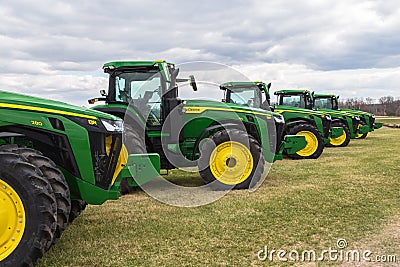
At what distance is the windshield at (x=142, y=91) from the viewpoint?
8.70 meters

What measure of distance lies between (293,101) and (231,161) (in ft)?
30.0

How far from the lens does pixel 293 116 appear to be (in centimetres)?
1508

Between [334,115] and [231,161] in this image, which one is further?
[334,115]

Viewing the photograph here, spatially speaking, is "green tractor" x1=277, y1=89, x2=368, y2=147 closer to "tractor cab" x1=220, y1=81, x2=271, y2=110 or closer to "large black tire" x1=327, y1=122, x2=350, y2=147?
"large black tire" x1=327, y1=122, x2=350, y2=147

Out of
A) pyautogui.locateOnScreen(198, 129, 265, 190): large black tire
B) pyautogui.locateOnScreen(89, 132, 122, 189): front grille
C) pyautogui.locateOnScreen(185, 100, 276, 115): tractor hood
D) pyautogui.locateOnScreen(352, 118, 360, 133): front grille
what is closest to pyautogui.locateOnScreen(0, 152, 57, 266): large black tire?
pyautogui.locateOnScreen(89, 132, 122, 189): front grille

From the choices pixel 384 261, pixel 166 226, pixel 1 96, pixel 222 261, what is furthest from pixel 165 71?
pixel 384 261

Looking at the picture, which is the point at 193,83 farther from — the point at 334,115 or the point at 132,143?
the point at 334,115

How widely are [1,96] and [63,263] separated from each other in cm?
189

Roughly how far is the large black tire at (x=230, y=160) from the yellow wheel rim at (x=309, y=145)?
5596mm

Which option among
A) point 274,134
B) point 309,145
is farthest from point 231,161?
point 309,145

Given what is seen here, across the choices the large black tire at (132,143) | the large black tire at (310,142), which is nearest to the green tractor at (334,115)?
the large black tire at (310,142)

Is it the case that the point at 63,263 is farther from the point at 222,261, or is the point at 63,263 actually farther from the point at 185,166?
the point at 185,166

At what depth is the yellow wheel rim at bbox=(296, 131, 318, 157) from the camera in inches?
551

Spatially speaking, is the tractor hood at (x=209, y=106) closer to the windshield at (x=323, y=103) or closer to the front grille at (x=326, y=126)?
the front grille at (x=326, y=126)
